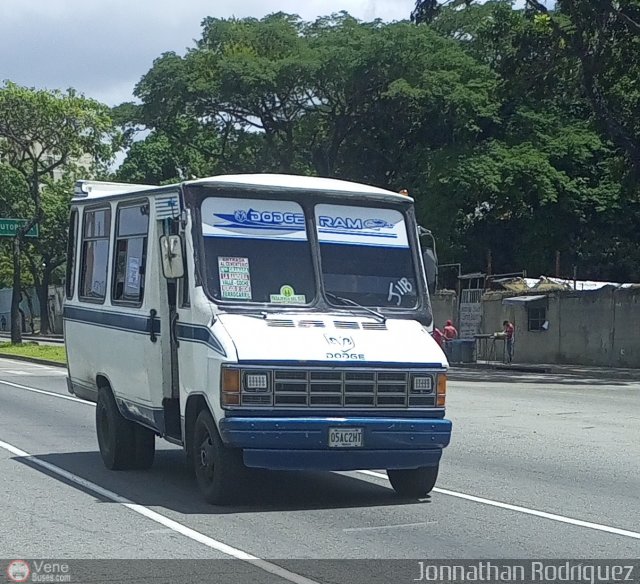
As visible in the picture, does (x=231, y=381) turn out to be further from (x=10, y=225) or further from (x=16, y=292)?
(x=16, y=292)

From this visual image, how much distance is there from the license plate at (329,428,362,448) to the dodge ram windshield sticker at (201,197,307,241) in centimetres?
197

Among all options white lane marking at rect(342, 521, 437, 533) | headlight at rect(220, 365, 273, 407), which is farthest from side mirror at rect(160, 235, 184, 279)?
white lane marking at rect(342, 521, 437, 533)

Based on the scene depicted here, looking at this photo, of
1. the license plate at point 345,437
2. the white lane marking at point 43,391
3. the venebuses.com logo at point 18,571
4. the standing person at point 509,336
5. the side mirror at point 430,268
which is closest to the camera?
the venebuses.com logo at point 18,571

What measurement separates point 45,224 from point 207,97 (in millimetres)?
15596

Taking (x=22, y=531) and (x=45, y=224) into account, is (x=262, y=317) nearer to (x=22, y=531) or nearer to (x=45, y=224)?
(x=22, y=531)

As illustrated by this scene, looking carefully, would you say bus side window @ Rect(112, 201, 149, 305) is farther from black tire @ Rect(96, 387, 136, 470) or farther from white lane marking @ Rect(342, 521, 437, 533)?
white lane marking @ Rect(342, 521, 437, 533)

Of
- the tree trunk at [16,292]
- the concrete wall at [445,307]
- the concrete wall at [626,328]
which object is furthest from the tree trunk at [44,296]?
the concrete wall at [626,328]

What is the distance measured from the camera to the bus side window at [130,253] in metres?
11.2

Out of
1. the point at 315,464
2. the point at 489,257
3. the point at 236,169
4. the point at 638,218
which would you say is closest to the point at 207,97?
the point at 236,169

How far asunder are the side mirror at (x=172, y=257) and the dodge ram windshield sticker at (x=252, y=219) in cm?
28

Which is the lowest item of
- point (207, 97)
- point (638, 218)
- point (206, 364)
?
point (206, 364)

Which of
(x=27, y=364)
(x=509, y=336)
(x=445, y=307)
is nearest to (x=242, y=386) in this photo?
(x=27, y=364)

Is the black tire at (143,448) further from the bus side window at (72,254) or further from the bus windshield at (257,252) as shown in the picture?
the bus windshield at (257,252)

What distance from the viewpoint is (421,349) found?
9.92m
